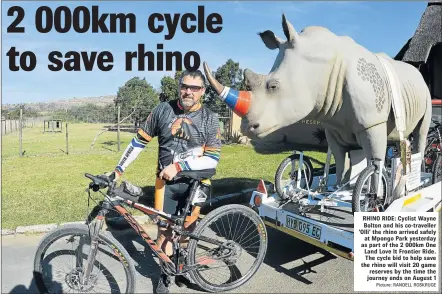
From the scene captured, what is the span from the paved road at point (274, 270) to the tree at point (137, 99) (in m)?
17.7

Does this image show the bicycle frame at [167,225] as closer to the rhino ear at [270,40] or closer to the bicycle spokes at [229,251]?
the bicycle spokes at [229,251]

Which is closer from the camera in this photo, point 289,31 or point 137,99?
point 289,31

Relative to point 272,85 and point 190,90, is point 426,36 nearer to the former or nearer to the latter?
point 272,85

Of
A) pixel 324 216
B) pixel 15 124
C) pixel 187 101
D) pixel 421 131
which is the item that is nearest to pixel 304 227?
pixel 324 216

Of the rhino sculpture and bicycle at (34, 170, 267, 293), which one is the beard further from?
bicycle at (34, 170, 267, 293)

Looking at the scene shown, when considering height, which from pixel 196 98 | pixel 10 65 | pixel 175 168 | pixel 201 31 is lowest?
pixel 175 168

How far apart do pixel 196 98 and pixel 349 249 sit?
181cm

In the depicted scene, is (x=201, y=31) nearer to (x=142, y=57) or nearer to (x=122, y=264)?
(x=142, y=57)

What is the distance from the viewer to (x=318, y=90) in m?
3.76

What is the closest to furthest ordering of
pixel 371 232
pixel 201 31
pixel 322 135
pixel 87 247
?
pixel 87 247 → pixel 371 232 → pixel 201 31 → pixel 322 135

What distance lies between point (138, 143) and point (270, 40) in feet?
6.23

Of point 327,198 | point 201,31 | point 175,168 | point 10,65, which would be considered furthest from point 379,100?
point 10,65

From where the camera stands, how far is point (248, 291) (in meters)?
3.44

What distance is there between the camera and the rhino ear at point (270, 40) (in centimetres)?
408
